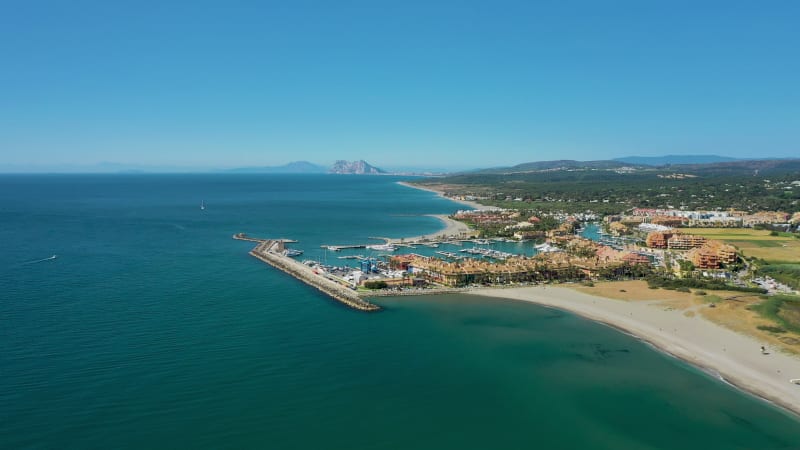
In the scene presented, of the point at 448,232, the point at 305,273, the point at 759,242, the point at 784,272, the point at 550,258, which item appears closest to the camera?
the point at 784,272

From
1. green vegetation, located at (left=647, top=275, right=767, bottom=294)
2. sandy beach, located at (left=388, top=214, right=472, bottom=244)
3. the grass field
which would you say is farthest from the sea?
the grass field

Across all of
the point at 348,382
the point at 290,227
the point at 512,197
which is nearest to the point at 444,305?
the point at 348,382

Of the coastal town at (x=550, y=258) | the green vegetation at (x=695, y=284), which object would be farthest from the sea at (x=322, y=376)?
the green vegetation at (x=695, y=284)

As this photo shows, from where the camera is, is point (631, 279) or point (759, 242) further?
point (759, 242)

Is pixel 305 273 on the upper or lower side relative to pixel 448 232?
upper

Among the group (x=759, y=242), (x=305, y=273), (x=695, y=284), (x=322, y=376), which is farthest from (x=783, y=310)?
(x=305, y=273)

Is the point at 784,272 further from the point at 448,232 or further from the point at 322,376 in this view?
the point at 322,376

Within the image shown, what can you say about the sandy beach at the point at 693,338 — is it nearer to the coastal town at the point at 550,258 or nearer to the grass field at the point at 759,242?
the coastal town at the point at 550,258

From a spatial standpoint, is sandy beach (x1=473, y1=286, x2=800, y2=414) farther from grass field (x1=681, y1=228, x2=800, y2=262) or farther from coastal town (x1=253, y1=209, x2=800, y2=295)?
grass field (x1=681, y1=228, x2=800, y2=262)
